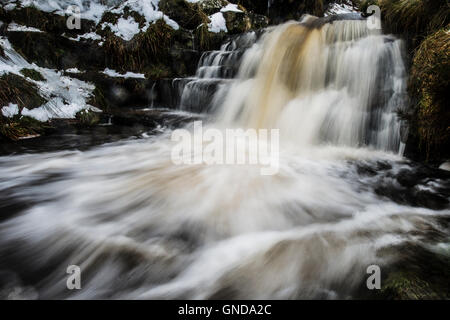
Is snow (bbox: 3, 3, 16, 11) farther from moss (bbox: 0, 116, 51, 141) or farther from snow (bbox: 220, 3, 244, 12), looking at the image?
snow (bbox: 220, 3, 244, 12)

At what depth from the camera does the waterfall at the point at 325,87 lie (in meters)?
4.13

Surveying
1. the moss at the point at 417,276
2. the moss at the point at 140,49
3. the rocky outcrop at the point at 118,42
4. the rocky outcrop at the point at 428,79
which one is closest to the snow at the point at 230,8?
the rocky outcrop at the point at 118,42

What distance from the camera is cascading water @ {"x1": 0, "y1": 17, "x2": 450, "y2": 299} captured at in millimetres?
1634

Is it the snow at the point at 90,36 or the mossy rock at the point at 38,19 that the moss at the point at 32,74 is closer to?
the mossy rock at the point at 38,19

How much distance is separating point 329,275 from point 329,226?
0.62 metres

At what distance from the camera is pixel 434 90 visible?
288 centimetres

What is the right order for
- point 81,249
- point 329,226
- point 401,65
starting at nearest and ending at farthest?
point 81,249 → point 329,226 → point 401,65

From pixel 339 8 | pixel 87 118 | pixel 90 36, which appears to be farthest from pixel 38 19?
pixel 339 8

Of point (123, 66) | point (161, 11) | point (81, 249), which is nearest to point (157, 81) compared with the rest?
point (123, 66)

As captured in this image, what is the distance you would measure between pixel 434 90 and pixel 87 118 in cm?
589

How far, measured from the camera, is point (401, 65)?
416 cm

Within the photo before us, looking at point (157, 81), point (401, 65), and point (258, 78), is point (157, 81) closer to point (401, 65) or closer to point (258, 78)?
point (258, 78)
